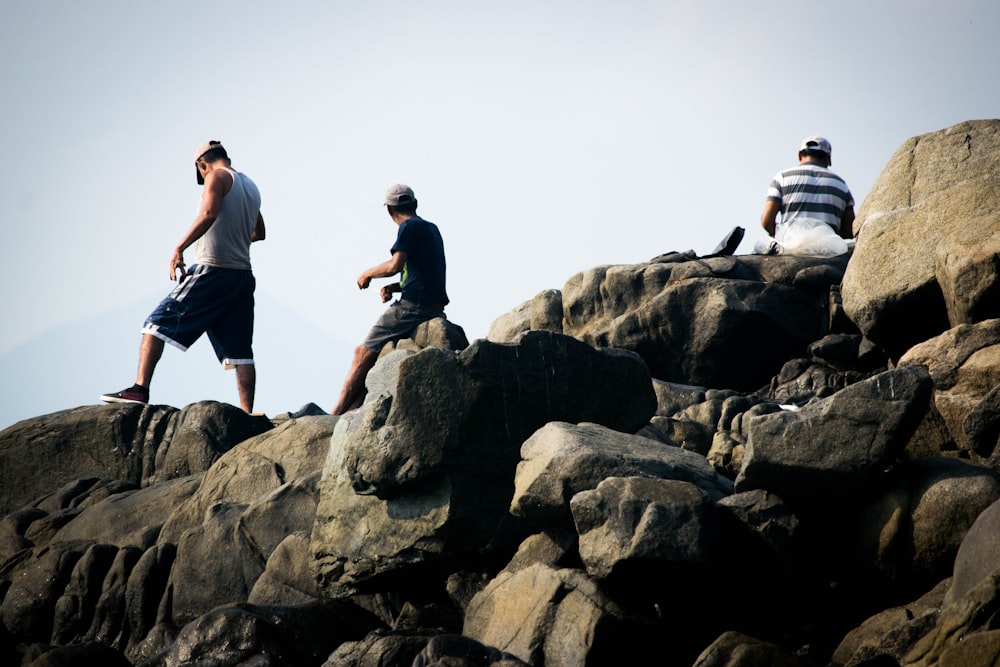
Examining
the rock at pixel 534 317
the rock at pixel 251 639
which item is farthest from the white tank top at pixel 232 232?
the rock at pixel 251 639

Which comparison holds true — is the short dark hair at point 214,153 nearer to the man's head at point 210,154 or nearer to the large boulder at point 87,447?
the man's head at point 210,154

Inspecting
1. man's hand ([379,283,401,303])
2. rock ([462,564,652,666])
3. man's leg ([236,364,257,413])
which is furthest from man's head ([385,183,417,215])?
rock ([462,564,652,666])

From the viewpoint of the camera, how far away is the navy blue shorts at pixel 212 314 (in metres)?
11.8

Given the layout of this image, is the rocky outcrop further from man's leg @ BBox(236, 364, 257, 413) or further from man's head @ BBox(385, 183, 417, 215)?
man's head @ BBox(385, 183, 417, 215)

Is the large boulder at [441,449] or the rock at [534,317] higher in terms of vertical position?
the rock at [534,317]

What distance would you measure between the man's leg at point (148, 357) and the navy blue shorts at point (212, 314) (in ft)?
0.24

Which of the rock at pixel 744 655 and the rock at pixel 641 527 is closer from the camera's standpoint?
the rock at pixel 744 655

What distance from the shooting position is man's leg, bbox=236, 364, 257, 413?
40.2ft

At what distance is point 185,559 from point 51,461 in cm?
390

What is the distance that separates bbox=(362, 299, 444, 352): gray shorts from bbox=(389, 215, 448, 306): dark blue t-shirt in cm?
9

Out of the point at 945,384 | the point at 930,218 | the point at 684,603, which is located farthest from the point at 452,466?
the point at 930,218

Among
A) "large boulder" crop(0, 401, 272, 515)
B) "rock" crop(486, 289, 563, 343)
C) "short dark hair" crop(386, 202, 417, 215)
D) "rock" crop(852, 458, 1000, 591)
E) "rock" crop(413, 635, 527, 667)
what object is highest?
"short dark hair" crop(386, 202, 417, 215)

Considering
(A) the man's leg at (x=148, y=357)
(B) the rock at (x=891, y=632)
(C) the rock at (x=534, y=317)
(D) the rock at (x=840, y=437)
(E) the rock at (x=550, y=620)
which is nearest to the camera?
(B) the rock at (x=891, y=632)

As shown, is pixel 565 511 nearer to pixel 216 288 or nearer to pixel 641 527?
pixel 641 527
